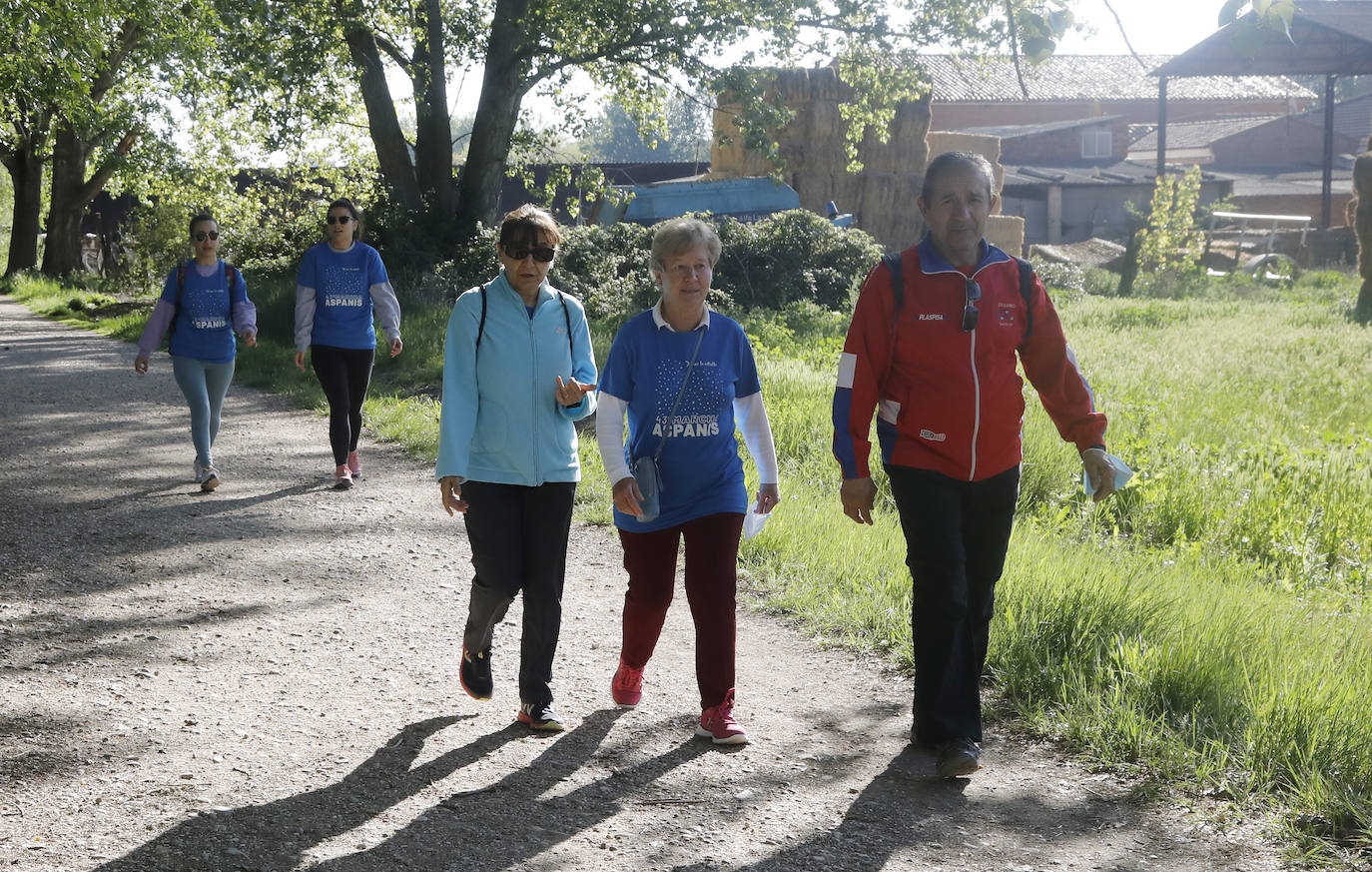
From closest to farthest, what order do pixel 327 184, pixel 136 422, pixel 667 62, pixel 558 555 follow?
pixel 558 555 → pixel 136 422 → pixel 667 62 → pixel 327 184

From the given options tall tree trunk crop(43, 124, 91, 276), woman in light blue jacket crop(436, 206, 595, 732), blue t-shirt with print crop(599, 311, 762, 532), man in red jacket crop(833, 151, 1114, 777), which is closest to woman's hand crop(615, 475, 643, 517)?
blue t-shirt with print crop(599, 311, 762, 532)

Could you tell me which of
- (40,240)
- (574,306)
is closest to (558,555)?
(574,306)

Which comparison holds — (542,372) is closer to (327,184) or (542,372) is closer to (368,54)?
(368,54)

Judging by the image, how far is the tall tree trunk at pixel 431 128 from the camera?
68.4 ft

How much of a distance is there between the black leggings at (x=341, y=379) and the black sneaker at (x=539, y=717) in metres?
4.63

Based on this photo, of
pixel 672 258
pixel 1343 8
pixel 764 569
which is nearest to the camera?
pixel 672 258

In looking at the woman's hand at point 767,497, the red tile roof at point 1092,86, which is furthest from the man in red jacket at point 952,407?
the red tile roof at point 1092,86

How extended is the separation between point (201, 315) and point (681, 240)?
5.44 meters

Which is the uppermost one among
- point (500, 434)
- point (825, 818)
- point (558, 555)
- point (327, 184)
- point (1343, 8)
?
point (1343, 8)

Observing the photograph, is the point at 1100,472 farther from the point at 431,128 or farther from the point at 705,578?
the point at 431,128

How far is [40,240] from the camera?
5366 centimetres

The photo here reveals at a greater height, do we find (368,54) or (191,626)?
(368,54)

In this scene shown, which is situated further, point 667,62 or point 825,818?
point 667,62

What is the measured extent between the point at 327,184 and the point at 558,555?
99.7 feet
